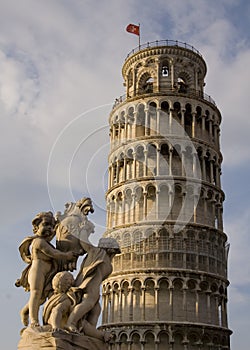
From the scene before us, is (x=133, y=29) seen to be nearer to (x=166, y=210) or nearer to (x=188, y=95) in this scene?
(x=188, y=95)

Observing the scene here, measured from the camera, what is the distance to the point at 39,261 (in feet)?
26.9

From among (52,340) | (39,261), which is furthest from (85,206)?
(52,340)

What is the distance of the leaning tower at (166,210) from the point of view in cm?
3969

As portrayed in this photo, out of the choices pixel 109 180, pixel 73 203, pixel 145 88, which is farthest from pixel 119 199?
pixel 73 203

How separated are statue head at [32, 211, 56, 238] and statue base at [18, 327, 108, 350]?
58.2 inches

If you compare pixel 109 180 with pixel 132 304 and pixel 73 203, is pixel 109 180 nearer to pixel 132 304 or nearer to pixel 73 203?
pixel 132 304

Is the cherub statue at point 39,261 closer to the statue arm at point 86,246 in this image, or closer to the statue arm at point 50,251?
the statue arm at point 50,251

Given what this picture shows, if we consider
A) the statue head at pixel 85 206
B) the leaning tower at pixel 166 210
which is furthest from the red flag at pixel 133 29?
the statue head at pixel 85 206

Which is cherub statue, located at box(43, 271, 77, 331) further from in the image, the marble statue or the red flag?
the red flag

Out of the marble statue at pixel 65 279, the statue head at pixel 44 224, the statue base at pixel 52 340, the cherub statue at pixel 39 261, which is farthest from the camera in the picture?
the statue head at pixel 44 224

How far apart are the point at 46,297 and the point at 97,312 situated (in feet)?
2.66

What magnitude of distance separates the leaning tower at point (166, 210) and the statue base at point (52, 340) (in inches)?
1263

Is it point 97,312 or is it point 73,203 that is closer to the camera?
point 97,312

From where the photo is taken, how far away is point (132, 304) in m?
40.5
